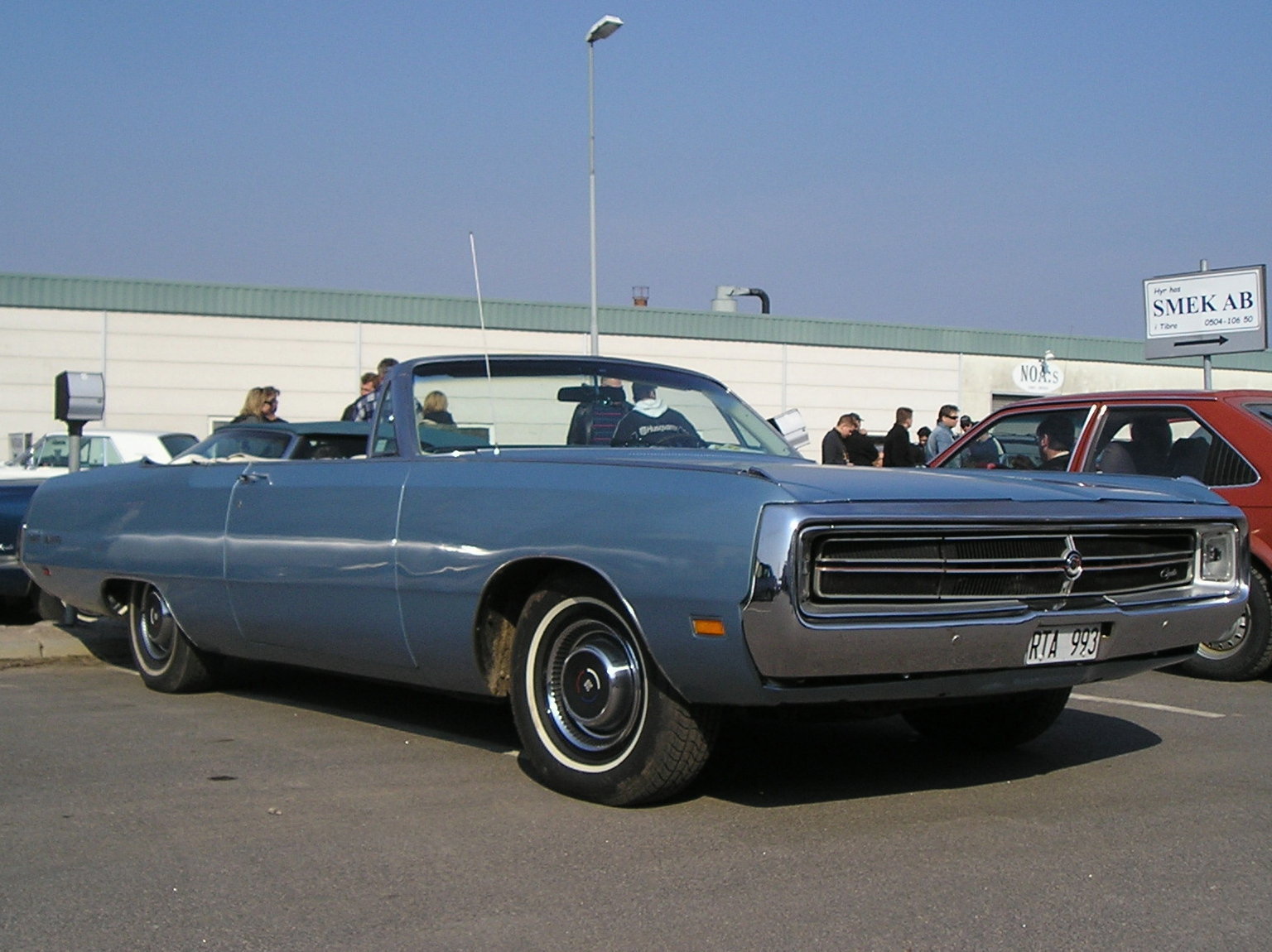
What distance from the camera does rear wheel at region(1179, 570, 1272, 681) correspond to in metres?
7.44

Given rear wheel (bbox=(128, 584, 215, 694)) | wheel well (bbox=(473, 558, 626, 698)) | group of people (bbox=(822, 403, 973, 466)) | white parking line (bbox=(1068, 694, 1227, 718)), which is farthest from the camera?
group of people (bbox=(822, 403, 973, 466))

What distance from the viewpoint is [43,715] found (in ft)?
20.7

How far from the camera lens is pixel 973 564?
426 centimetres

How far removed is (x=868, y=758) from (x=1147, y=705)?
1.95 m

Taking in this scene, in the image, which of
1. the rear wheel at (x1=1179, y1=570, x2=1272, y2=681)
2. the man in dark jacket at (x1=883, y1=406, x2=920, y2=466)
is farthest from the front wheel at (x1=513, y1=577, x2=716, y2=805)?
the man in dark jacket at (x1=883, y1=406, x2=920, y2=466)

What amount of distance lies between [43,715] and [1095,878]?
176 inches

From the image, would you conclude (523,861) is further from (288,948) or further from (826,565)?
(826,565)

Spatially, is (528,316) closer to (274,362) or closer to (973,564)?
(274,362)

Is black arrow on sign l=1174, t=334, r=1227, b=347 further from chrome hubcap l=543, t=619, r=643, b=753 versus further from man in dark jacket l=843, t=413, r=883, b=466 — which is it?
chrome hubcap l=543, t=619, r=643, b=753

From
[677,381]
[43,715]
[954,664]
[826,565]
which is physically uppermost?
[677,381]

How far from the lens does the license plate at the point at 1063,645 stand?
434 cm

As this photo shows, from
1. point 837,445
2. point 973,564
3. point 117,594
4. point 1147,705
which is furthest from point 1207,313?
point 973,564

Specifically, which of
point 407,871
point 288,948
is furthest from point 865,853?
point 288,948

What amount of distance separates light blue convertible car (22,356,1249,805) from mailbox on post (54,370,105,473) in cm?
468
